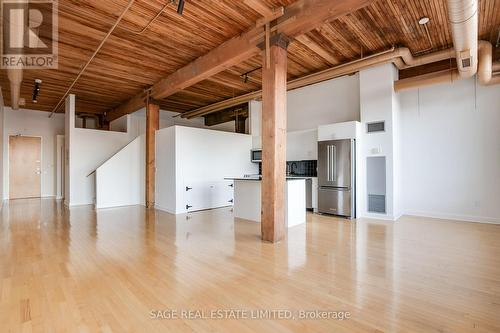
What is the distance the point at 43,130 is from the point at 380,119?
11871 millimetres

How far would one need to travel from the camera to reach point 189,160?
675 centimetres

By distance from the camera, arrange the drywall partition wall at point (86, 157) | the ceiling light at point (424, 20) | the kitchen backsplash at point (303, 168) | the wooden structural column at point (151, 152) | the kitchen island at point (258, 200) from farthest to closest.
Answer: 1. the drywall partition wall at point (86, 157)
2. the wooden structural column at point (151, 152)
3. the kitchen backsplash at point (303, 168)
4. the kitchen island at point (258, 200)
5. the ceiling light at point (424, 20)

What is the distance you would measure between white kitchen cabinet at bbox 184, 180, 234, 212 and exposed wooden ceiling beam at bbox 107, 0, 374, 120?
2.58 meters

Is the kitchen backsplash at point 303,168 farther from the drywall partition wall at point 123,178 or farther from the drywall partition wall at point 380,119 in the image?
the drywall partition wall at point 123,178

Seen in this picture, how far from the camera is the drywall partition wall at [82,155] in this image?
25.8ft

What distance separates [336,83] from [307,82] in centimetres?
76

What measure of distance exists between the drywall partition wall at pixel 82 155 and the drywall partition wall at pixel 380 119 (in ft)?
Answer: 26.1

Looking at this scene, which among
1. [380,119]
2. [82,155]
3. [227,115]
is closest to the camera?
[380,119]

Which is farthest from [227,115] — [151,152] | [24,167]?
[24,167]

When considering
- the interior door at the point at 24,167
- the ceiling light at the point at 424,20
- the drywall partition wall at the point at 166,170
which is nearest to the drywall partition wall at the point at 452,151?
the ceiling light at the point at 424,20

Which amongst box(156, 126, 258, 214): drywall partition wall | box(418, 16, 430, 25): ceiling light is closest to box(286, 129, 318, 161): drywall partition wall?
box(156, 126, 258, 214): drywall partition wall

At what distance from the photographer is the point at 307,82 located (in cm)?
657

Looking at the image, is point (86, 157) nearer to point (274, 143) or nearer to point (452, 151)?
point (274, 143)

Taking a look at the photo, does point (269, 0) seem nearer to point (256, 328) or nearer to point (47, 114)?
point (256, 328)
